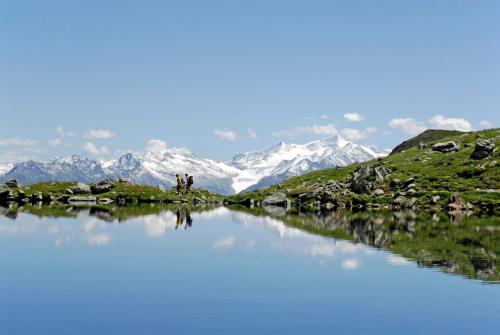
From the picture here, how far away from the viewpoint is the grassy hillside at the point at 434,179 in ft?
395

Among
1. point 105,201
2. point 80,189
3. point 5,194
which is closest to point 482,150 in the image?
point 105,201

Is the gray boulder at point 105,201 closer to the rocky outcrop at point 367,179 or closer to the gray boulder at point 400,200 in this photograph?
the rocky outcrop at point 367,179

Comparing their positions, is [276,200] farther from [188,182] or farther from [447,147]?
[447,147]

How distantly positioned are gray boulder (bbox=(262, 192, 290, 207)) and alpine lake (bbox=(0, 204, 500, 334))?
252 feet

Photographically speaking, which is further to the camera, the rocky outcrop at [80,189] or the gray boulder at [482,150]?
the gray boulder at [482,150]

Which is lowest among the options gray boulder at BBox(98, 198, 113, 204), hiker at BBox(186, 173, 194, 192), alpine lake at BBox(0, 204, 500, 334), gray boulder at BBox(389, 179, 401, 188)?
alpine lake at BBox(0, 204, 500, 334)

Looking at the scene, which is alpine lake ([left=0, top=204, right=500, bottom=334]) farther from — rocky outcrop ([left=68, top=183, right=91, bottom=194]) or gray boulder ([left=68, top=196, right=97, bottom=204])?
rocky outcrop ([left=68, top=183, right=91, bottom=194])

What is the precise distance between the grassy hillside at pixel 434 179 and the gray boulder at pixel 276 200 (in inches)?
93.1

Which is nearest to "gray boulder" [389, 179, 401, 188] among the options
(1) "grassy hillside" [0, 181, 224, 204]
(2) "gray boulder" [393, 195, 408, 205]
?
(2) "gray boulder" [393, 195, 408, 205]

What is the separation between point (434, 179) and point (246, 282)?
357 ft

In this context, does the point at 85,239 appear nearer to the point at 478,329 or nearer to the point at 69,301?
the point at 69,301

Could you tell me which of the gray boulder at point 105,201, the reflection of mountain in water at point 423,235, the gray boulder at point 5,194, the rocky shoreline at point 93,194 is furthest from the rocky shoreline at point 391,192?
the gray boulder at point 5,194

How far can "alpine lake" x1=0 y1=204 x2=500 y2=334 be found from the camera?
25578 mm

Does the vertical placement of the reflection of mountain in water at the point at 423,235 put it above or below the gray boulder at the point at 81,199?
below
